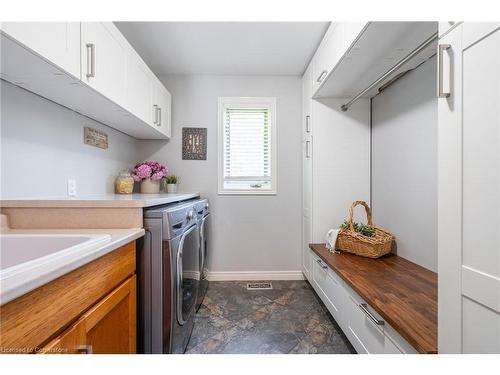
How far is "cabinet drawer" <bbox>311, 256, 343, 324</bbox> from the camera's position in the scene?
1567mm

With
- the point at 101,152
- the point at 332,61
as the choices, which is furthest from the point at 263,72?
the point at 101,152

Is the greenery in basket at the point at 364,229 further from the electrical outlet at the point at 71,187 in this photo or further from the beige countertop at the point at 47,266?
the electrical outlet at the point at 71,187

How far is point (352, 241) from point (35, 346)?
1.85m

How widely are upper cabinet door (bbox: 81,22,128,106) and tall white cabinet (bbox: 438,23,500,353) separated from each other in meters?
1.47

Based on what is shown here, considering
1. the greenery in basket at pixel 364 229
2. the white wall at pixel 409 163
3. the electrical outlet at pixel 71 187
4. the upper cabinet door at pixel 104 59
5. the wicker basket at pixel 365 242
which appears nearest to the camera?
the upper cabinet door at pixel 104 59

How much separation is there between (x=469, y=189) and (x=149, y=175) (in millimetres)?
2341

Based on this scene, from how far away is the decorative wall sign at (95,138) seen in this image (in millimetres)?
1757

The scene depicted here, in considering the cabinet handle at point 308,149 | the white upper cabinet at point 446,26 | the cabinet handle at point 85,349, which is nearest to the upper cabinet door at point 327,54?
the cabinet handle at point 308,149

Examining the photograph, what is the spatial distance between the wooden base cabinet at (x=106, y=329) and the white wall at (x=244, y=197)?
1.57 meters

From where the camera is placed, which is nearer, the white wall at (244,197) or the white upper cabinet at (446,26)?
the white upper cabinet at (446,26)

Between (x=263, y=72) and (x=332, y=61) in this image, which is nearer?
(x=332, y=61)
